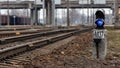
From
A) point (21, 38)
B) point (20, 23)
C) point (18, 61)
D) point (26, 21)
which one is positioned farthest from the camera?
point (26, 21)

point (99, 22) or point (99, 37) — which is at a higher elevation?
point (99, 22)

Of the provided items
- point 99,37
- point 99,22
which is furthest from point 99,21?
point 99,37

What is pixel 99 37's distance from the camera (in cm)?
906

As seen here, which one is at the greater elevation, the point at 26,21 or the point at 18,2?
the point at 18,2

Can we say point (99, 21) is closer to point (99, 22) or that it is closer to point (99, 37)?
point (99, 22)

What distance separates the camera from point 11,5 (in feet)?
393

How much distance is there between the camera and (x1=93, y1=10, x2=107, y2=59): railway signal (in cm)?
899

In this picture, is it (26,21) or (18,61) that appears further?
(26,21)

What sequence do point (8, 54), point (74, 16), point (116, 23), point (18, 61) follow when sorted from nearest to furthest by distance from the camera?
point (18, 61), point (8, 54), point (116, 23), point (74, 16)

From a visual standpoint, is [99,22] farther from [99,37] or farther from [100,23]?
[99,37]

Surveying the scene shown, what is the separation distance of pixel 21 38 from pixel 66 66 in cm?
1140

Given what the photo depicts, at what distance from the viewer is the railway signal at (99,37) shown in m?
8.99

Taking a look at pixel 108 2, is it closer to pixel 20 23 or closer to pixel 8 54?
pixel 20 23

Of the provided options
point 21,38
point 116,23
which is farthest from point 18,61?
point 116,23
